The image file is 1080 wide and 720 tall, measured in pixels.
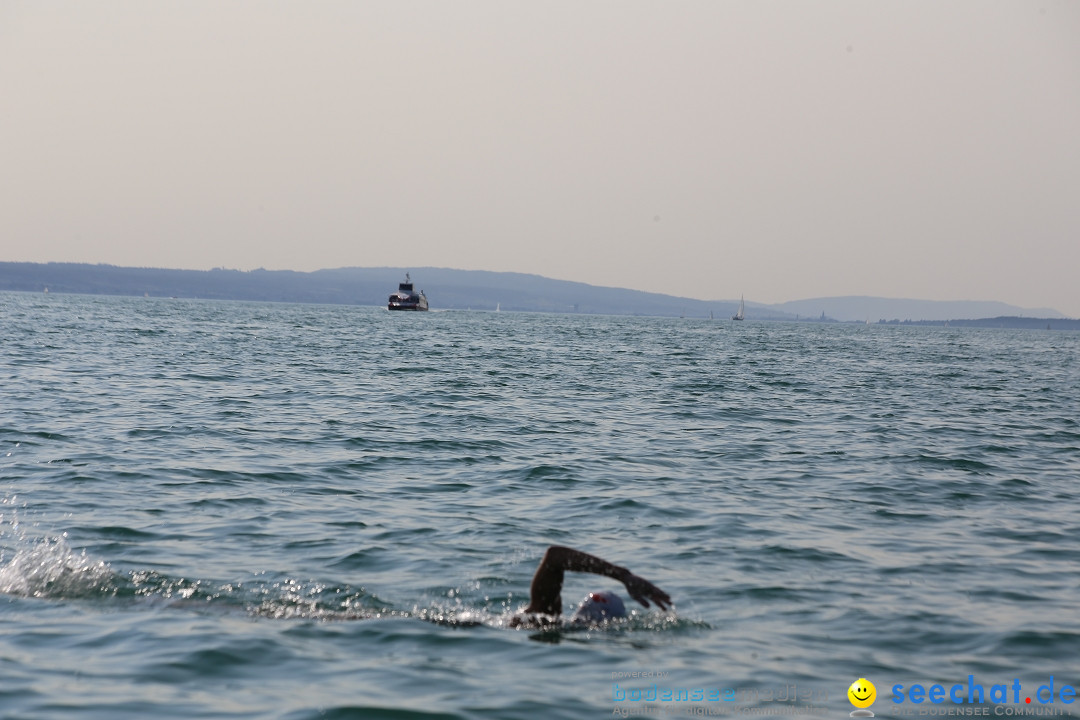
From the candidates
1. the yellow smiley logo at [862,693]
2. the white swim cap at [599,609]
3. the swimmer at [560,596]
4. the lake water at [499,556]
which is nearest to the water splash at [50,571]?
the lake water at [499,556]

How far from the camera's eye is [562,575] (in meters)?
8.68

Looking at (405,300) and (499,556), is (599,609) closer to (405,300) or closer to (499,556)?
(499,556)

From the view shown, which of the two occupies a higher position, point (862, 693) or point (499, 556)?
point (862, 693)

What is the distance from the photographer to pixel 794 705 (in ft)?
23.5

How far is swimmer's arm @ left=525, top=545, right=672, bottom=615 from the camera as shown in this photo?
313 inches

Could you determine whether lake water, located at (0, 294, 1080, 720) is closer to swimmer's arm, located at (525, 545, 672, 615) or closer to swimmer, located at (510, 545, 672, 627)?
swimmer, located at (510, 545, 672, 627)

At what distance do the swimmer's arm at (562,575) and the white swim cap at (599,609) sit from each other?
0.20 meters

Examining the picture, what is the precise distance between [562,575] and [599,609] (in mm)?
554

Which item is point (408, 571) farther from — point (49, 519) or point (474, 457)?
point (474, 457)

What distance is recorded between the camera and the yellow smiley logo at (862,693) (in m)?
7.21

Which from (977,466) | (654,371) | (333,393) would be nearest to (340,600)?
(977,466)

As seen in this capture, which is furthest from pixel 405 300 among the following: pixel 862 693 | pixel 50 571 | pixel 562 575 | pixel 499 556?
pixel 862 693

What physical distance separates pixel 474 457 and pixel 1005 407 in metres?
19.8

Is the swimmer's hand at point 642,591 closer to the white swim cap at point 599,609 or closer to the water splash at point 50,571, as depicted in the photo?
the white swim cap at point 599,609
